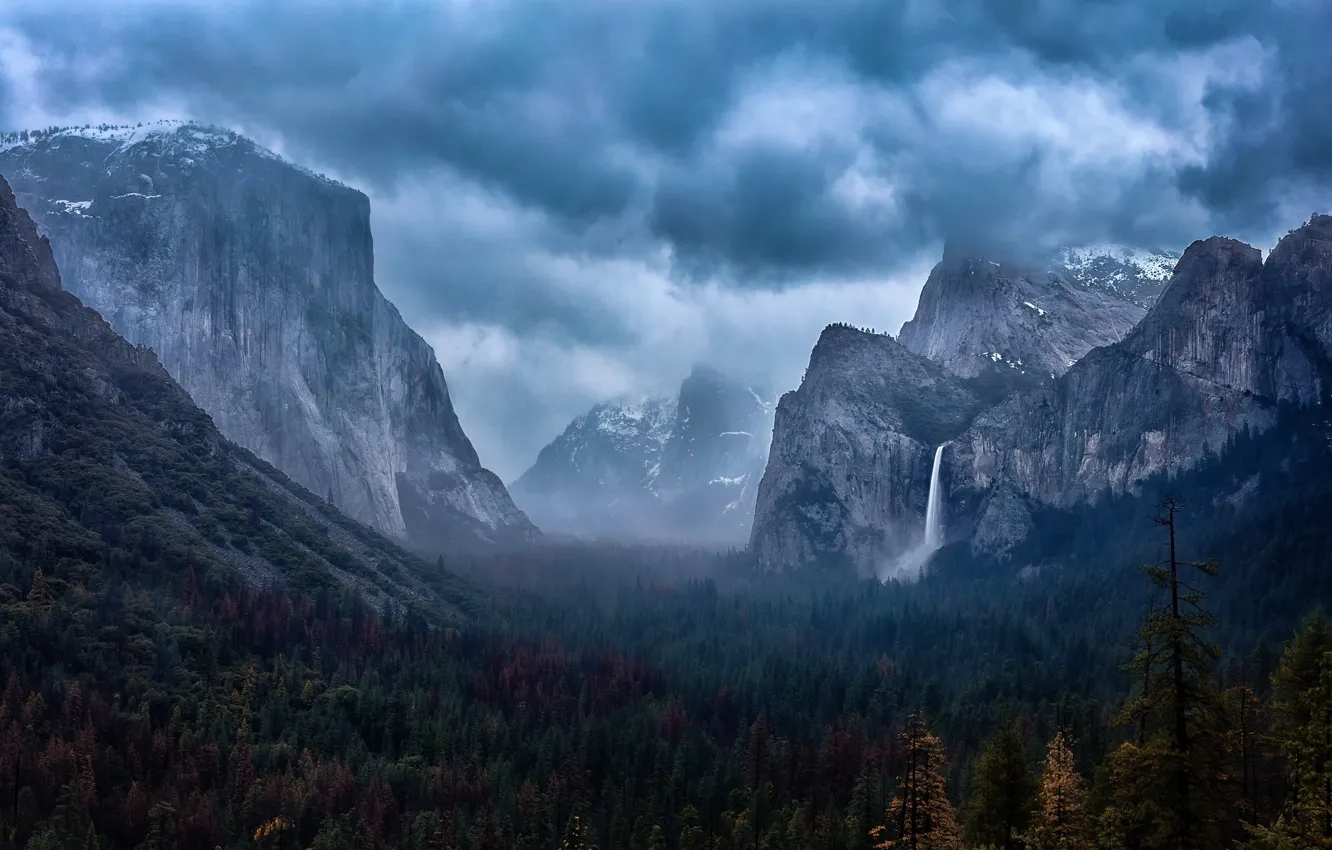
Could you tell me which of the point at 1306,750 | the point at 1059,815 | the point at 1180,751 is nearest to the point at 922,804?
the point at 1059,815

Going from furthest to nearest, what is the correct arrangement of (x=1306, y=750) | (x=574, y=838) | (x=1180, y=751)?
(x=574, y=838) → (x=1306, y=750) → (x=1180, y=751)

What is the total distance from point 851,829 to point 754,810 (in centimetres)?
1259

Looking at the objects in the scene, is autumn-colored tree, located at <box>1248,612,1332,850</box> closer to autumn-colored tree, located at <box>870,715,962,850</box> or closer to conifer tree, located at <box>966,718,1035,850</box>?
conifer tree, located at <box>966,718,1035,850</box>

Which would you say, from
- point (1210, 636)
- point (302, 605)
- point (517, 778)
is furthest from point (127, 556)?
point (1210, 636)

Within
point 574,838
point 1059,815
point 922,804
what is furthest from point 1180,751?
point 574,838

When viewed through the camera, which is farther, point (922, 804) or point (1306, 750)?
point (922, 804)

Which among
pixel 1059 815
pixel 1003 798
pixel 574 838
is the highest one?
pixel 1003 798

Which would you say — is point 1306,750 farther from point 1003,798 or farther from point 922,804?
point 1003,798

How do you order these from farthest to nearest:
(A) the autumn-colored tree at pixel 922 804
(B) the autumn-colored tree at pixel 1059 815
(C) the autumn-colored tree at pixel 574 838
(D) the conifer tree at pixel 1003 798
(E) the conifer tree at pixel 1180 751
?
(C) the autumn-colored tree at pixel 574 838
(D) the conifer tree at pixel 1003 798
(A) the autumn-colored tree at pixel 922 804
(B) the autumn-colored tree at pixel 1059 815
(E) the conifer tree at pixel 1180 751

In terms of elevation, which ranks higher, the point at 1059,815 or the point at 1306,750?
the point at 1306,750

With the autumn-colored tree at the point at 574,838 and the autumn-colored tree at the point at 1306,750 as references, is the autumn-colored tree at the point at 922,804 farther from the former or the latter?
the autumn-colored tree at the point at 574,838

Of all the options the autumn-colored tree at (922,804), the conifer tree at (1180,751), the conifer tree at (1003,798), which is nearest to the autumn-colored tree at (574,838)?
the autumn-colored tree at (922,804)

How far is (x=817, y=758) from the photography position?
13062cm

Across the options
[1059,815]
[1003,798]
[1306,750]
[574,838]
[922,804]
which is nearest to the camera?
[1306,750]
